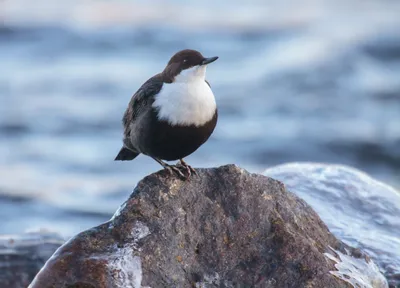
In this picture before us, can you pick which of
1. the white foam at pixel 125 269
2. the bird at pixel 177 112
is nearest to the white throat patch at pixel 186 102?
the bird at pixel 177 112

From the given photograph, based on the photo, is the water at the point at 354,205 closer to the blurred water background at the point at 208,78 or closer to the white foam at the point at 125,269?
the white foam at the point at 125,269

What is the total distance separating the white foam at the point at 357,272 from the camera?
4.29 m

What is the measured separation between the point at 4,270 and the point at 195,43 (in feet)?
36.3

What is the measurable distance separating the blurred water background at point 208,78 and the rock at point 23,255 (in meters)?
1.63

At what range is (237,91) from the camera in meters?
14.1


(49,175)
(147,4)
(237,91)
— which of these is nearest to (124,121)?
(49,175)

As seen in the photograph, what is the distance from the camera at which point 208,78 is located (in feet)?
47.5

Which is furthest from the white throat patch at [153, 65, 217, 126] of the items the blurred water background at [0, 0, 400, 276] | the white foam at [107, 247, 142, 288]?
the blurred water background at [0, 0, 400, 276]

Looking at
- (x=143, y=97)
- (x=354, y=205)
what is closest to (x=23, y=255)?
(x=143, y=97)

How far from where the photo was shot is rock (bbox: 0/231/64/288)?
6184 mm

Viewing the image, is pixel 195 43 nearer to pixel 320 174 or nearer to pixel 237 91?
pixel 237 91

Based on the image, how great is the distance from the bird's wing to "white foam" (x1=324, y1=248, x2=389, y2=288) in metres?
1.23

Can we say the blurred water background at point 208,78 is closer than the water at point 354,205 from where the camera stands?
No

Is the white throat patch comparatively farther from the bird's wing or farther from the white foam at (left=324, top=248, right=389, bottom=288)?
the white foam at (left=324, top=248, right=389, bottom=288)
